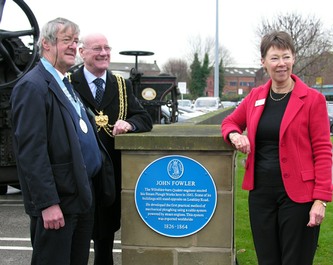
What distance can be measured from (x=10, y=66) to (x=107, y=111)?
3781 mm

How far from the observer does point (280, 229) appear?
2.68 m

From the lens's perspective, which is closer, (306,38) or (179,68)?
(306,38)

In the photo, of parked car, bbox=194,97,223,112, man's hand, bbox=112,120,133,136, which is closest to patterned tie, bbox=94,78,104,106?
man's hand, bbox=112,120,133,136

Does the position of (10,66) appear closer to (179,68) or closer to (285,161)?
(285,161)

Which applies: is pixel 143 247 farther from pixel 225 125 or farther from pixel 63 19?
pixel 63 19

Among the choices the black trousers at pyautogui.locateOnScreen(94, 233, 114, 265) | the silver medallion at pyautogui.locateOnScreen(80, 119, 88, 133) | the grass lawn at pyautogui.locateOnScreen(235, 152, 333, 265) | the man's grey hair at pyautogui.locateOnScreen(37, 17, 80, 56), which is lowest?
the grass lawn at pyautogui.locateOnScreen(235, 152, 333, 265)

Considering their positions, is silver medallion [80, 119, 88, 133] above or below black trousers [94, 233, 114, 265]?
above

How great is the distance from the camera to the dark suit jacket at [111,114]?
3363 mm

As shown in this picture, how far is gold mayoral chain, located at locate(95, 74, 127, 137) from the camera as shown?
336 cm

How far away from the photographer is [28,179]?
236cm

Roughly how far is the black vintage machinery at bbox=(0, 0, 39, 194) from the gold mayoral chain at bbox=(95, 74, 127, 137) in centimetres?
337

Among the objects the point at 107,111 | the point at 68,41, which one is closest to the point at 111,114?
the point at 107,111

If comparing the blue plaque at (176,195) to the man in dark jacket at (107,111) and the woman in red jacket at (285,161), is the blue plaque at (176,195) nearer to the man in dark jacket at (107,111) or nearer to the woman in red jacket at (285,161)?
the man in dark jacket at (107,111)

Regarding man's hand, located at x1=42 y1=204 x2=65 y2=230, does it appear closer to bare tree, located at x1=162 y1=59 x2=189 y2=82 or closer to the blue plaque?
the blue plaque
